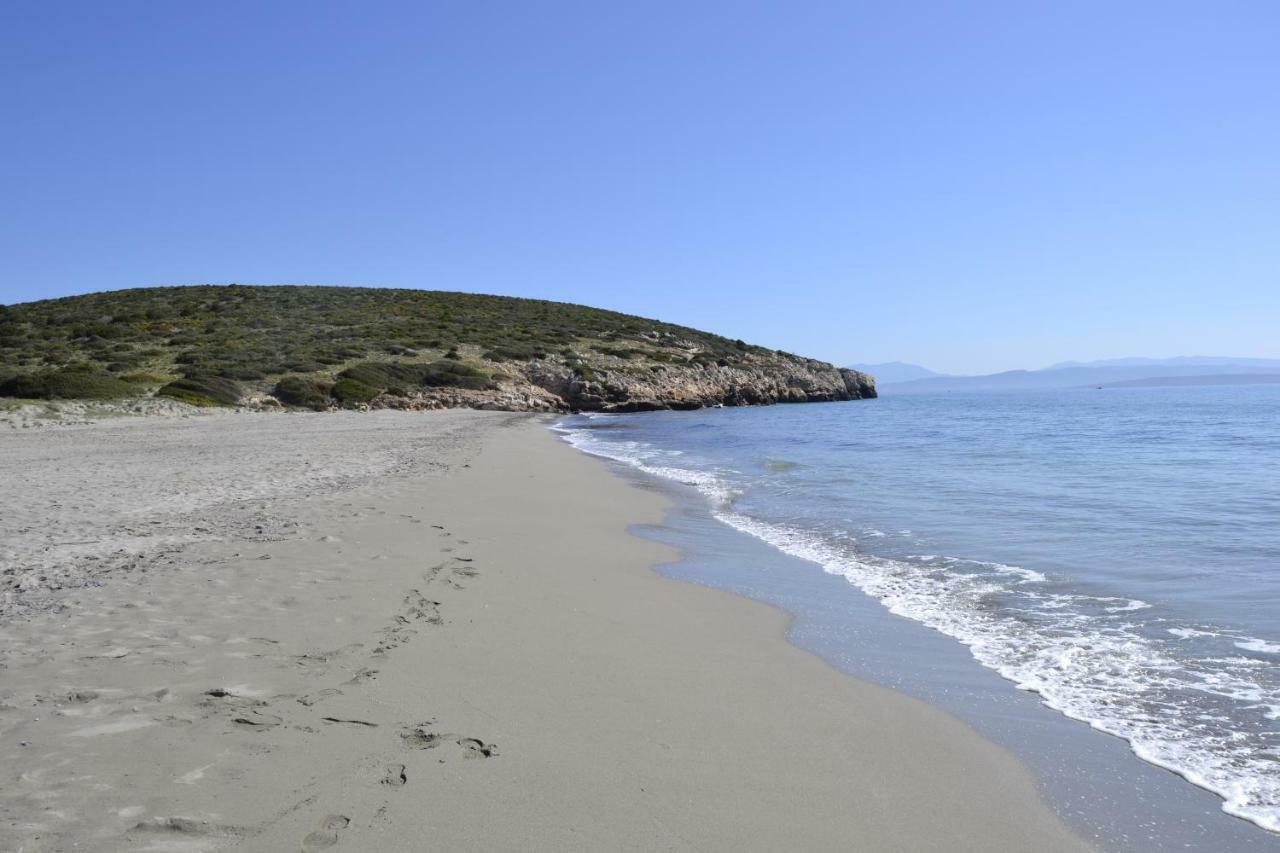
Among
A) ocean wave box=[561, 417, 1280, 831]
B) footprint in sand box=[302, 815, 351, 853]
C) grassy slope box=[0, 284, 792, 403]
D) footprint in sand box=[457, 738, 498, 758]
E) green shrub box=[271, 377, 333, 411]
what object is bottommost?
ocean wave box=[561, 417, 1280, 831]

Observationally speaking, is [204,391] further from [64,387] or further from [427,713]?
[427,713]

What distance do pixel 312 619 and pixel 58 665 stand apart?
140 cm

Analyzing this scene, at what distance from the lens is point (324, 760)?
3.32 meters

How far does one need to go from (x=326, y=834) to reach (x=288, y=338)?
49001 mm

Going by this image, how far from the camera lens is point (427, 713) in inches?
152

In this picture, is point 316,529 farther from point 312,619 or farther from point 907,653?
point 907,653

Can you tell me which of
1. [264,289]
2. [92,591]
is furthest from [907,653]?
[264,289]

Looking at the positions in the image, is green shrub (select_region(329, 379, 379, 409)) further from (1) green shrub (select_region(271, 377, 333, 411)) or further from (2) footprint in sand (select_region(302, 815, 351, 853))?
(2) footprint in sand (select_region(302, 815, 351, 853))

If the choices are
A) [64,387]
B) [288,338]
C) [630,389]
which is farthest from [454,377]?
[64,387]

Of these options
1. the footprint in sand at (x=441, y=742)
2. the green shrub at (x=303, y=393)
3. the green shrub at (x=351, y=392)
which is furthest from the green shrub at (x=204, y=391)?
the footprint in sand at (x=441, y=742)

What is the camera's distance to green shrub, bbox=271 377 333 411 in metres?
33.3

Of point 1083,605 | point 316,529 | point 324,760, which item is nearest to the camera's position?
point 324,760

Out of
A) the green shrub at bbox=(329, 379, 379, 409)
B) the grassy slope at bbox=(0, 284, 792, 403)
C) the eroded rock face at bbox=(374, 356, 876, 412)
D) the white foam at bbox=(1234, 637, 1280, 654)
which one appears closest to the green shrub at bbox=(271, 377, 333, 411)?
the green shrub at bbox=(329, 379, 379, 409)

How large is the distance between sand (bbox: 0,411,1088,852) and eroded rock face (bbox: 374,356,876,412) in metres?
30.8
